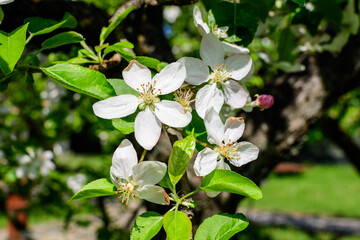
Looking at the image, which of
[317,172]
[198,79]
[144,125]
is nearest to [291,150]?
[198,79]

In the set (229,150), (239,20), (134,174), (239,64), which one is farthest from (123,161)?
(239,20)

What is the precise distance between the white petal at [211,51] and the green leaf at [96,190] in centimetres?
34

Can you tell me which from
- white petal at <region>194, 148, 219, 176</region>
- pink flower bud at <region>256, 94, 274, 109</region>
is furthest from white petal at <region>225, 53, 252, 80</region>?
white petal at <region>194, 148, 219, 176</region>

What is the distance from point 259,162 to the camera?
157cm

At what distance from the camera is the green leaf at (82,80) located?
27.8 inches

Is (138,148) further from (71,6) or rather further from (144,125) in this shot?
(71,6)

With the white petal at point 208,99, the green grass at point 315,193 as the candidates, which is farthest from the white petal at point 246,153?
the green grass at point 315,193

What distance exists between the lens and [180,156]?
0.68 meters

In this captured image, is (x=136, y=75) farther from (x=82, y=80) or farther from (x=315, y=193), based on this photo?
(x=315, y=193)

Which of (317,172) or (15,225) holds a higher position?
(15,225)

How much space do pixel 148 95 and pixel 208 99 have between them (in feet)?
0.44

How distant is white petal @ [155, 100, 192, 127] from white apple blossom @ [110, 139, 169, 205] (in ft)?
0.27

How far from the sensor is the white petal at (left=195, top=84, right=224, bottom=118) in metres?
0.75

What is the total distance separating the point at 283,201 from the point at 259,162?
325 inches
